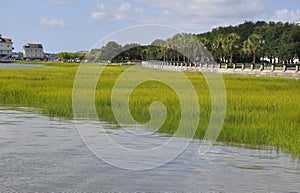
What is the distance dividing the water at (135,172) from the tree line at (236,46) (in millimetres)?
72946

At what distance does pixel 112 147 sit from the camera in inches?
680

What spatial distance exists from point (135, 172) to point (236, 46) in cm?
11449

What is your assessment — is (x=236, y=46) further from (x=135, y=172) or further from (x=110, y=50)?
(x=135, y=172)

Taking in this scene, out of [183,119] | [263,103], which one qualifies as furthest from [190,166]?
[263,103]

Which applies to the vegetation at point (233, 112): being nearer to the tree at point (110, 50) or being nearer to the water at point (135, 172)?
the water at point (135, 172)

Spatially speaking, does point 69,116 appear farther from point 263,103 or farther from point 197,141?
point 263,103

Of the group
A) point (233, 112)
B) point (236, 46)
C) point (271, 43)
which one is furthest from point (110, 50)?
point (233, 112)

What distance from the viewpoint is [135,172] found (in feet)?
45.7

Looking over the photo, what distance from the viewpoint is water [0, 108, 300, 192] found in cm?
1248

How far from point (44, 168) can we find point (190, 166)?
13.2ft

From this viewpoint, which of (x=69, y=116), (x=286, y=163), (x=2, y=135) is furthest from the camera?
(x=69, y=116)

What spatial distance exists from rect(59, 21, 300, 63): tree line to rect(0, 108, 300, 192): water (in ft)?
239

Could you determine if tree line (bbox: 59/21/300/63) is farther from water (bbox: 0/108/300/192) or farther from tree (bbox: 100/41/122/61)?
water (bbox: 0/108/300/192)

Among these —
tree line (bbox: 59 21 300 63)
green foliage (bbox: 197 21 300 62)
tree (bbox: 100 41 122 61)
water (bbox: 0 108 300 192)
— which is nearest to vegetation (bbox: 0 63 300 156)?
water (bbox: 0 108 300 192)
